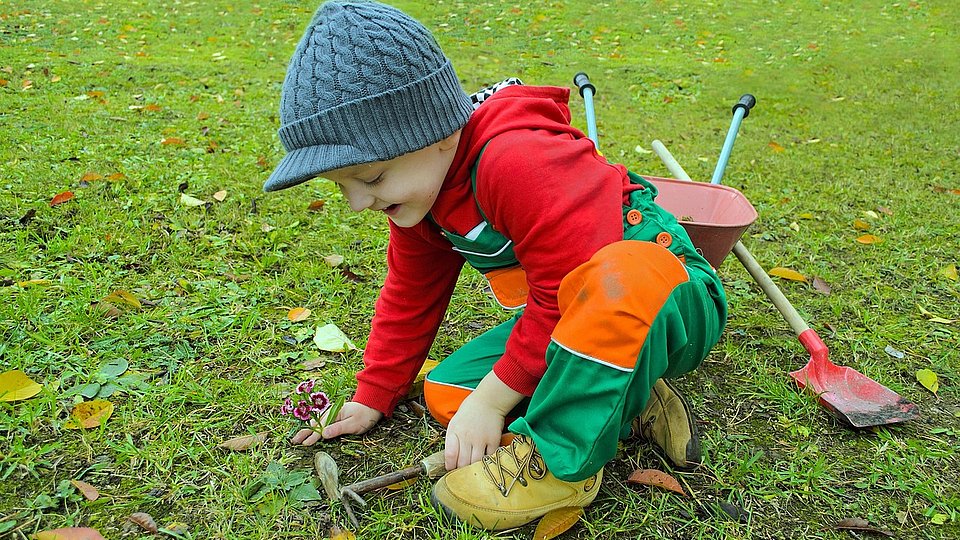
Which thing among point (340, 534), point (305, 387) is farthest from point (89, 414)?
point (340, 534)

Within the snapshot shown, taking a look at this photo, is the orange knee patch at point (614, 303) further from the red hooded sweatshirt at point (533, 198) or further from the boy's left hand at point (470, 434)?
the boy's left hand at point (470, 434)

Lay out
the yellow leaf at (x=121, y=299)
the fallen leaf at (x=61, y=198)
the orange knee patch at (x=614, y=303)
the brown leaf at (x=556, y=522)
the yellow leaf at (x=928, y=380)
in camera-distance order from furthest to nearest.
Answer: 1. the fallen leaf at (x=61, y=198)
2. the yellow leaf at (x=121, y=299)
3. the yellow leaf at (x=928, y=380)
4. the brown leaf at (x=556, y=522)
5. the orange knee patch at (x=614, y=303)

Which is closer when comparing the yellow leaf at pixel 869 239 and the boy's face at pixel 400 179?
the boy's face at pixel 400 179

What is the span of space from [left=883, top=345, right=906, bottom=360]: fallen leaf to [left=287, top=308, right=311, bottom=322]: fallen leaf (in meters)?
1.81

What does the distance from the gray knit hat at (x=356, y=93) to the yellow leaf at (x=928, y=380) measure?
5.47 ft

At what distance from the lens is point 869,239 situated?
10.5 feet

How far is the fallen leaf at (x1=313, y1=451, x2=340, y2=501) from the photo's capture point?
1.68m

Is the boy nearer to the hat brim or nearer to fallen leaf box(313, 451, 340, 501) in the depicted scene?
the hat brim

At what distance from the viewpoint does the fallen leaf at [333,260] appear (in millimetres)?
2795

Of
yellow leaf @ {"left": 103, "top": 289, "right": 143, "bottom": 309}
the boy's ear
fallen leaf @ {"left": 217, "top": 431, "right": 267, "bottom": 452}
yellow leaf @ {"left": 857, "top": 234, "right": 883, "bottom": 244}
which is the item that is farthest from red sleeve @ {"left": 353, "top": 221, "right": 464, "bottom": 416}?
yellow leaf @ {"left": 857, "top": 234, "right": 883, "bottom": 244}

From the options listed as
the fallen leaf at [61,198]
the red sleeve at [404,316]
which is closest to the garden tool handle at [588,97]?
the red sleeve at [404,316]

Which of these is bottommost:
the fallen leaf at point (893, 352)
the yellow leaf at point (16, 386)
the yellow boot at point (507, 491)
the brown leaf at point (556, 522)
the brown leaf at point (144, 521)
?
the fallen leaf at point (893, 352)

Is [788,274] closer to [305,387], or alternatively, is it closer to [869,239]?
[869,239]

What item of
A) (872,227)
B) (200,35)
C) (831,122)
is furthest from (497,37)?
(872,227)
